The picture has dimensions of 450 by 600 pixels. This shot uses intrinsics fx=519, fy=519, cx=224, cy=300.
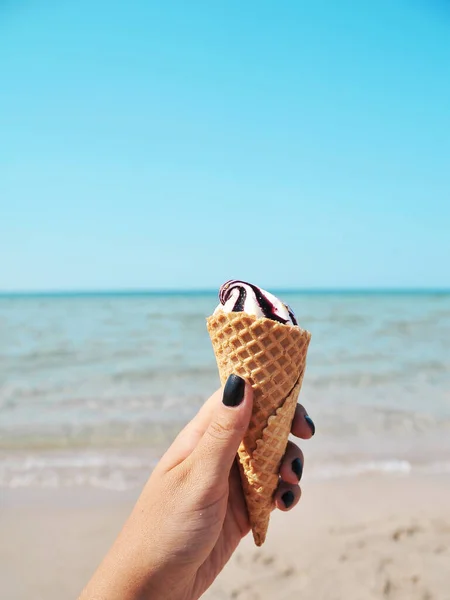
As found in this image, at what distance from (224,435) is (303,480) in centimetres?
328

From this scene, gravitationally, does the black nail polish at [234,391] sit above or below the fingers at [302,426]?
above

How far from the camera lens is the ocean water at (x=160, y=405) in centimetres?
541

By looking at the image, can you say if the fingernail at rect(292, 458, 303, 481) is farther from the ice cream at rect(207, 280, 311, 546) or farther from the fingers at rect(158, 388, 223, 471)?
the fingers at rect(158, 388, 223, 471)

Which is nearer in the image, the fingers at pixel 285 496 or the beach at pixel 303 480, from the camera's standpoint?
the fingers at pixel 285 496

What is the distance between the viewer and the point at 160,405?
7422mm

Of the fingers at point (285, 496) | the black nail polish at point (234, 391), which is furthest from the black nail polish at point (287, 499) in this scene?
the black nail polish at point (234, 391)

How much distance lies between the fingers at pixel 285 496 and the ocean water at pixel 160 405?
2.66m

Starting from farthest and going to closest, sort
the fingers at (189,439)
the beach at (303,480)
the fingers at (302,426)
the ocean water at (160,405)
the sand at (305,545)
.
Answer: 1. the ocean water at (160,405)
2. the beach at (303,480)
3. the sand at (305,545)
4. the fingers at (302,426)
5. the fingers at (189,439)

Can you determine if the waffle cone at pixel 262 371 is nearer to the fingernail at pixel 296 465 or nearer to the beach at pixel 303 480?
the fingernail at pixel 296 465

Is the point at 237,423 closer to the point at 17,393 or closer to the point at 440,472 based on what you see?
the point at 440,472

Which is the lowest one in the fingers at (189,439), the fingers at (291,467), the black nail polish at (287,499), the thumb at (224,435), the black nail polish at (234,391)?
the black nail polish at (287,499)

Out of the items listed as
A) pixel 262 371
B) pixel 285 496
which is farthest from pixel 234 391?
pixel 285 496

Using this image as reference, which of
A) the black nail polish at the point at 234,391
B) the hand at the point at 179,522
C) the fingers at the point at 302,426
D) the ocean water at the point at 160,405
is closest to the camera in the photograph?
the hand at the point at 179,522

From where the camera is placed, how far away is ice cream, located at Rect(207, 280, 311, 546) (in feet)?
7.24
